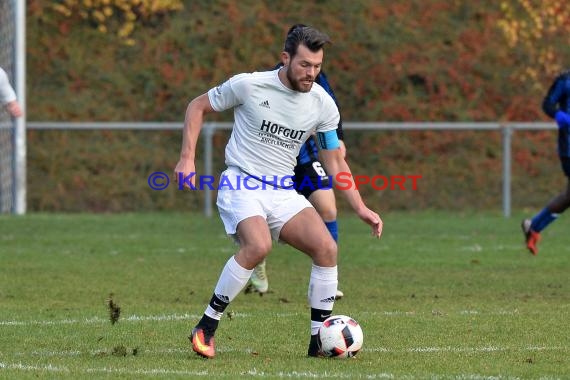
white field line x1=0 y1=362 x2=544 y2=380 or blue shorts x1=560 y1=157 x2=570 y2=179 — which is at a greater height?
white field line x1=0 y1=362 x2=544 y2=380

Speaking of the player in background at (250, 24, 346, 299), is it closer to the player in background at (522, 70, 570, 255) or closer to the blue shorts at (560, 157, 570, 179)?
the player in background at (522, 70, 570, 255)

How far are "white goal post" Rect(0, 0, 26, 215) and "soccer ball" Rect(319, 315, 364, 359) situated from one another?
42.2 feet

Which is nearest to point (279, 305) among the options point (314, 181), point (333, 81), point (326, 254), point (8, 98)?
point (314, 181)

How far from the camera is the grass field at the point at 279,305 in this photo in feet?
22.3

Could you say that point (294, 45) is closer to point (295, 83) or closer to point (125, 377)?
point (295, 83)

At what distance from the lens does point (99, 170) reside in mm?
22203

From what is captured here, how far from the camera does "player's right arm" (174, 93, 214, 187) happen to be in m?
7.02

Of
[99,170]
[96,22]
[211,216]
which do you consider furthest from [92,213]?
[96,22]

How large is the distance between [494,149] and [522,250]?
864 cm

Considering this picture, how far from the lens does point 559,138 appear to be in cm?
1336

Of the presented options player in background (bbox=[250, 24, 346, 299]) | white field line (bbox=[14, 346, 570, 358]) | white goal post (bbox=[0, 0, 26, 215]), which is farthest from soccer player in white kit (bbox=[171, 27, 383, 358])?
white goal post (bbox=[0, 0, 26, 215])

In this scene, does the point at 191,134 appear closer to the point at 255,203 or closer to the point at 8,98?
the point at 255,203

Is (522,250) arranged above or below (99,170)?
above

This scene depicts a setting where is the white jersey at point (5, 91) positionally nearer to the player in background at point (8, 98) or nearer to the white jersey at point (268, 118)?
the player in background at point (8, 98)
